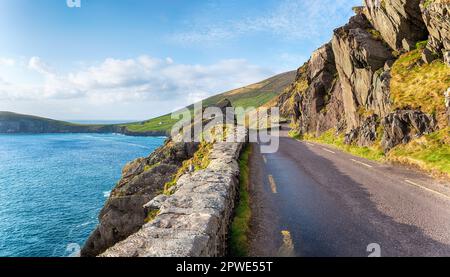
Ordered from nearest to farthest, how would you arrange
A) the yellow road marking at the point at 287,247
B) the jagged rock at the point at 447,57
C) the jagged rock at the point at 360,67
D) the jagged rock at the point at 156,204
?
the yellow road marking at the point at 287,247 < the jagged rock at the point at 156,204 < the jagged rock at the point at 447,57 < the jagged rock at the point at 360,67

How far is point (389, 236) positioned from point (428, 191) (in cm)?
637

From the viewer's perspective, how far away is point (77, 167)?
261ft

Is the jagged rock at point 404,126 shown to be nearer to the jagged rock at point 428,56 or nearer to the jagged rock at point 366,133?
the jagged rock at point 366,133

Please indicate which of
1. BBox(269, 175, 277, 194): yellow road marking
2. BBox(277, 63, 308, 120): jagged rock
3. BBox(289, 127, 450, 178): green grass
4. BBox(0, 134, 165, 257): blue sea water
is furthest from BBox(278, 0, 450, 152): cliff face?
BBox(0, 134, 165, 257): blue sea water

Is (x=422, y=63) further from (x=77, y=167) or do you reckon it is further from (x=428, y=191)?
(x=77, y=167)

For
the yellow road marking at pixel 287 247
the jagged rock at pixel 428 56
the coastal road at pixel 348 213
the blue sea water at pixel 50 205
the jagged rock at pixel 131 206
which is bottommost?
the blue sea water at pixel 50 205

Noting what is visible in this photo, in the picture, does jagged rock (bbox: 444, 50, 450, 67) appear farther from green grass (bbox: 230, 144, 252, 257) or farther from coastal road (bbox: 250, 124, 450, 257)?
green grass (bbox: 230, 144, 252, 257)

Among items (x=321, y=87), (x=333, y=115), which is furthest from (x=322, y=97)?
(x=333, y=115)

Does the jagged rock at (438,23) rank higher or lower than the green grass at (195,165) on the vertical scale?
higher

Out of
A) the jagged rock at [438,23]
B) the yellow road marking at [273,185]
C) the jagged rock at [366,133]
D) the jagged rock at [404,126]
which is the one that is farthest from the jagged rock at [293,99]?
the yellow road marking at [273,185]

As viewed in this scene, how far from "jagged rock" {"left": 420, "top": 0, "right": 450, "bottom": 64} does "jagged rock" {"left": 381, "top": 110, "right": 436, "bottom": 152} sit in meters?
5.40

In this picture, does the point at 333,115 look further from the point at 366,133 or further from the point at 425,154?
the point at 425,154

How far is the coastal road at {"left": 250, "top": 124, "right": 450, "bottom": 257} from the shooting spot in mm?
7680

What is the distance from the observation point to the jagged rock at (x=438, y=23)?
872 inches
